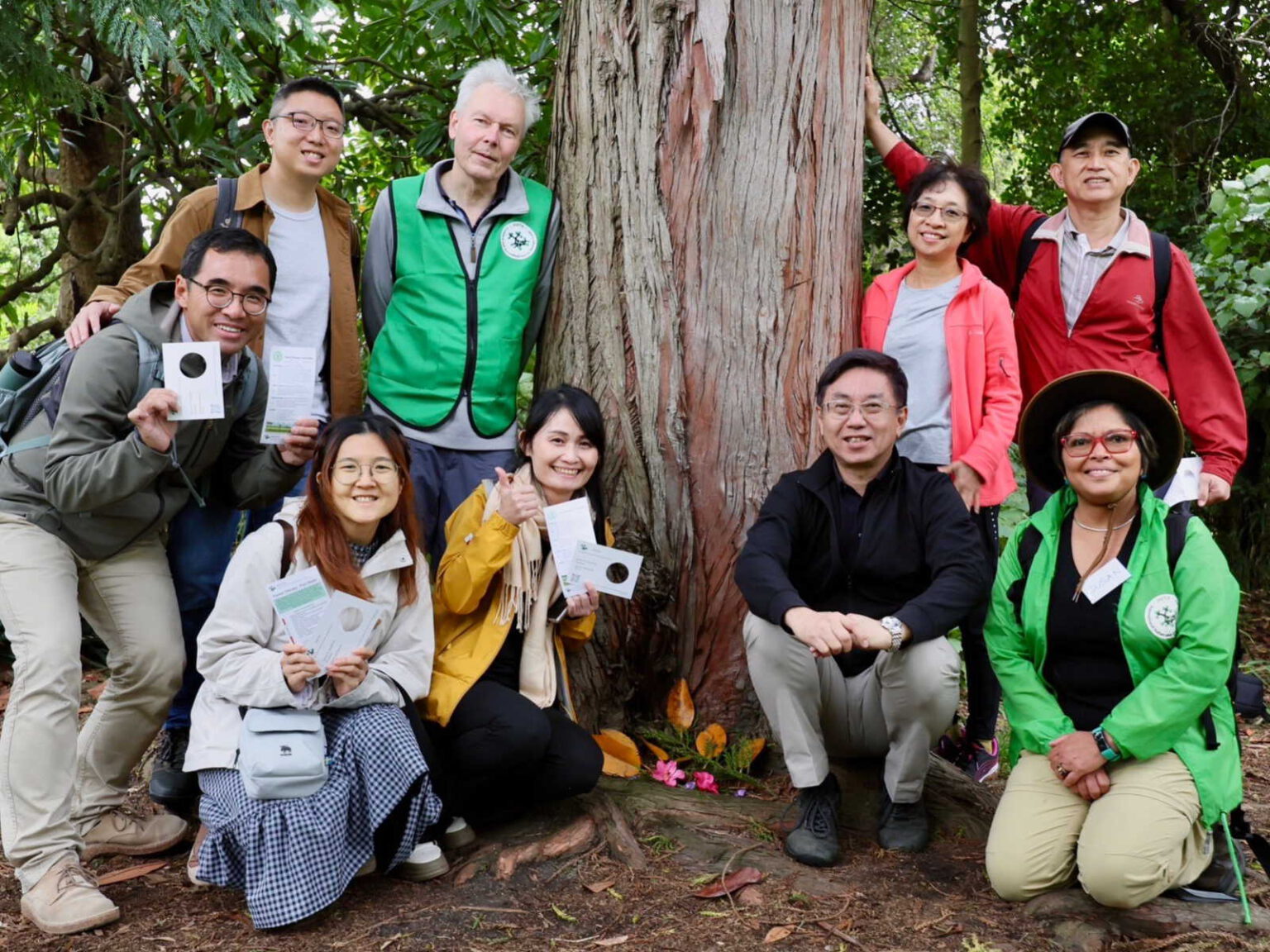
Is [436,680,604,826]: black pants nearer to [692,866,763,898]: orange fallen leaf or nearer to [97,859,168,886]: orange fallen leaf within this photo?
[692,866,763,898]: orange fallen leaf

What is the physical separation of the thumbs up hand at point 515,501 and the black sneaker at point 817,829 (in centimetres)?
119

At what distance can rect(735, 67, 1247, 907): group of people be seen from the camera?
3.24 m

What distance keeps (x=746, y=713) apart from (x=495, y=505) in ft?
4.10

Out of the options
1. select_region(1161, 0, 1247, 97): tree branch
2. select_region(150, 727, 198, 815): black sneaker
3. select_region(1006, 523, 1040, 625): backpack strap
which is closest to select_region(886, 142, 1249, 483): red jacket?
select_region(1006, 523, 1040, 625): backpack strap

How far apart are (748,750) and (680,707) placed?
286mm

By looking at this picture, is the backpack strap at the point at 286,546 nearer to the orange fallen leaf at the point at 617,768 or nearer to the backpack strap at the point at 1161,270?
the orange fallen leaf at the point at 617,768

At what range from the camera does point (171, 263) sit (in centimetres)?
392

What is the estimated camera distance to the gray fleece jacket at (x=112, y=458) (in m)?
3.26

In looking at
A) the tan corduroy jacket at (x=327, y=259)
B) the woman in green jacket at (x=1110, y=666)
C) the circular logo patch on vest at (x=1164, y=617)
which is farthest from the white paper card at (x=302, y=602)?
the circular logo patch on vest at (x=1164, y=617)

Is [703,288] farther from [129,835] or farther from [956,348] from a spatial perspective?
[129,835]

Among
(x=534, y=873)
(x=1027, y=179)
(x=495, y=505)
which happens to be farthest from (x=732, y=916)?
(x=1027, y=179)

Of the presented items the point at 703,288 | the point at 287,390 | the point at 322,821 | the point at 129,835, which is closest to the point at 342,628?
the point at 322,821

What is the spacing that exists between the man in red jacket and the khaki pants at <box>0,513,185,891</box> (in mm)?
3100

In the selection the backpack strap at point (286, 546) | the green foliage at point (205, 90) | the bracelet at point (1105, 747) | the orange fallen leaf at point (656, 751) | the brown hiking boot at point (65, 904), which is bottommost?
the brown hiking boot at point (65, 904)
